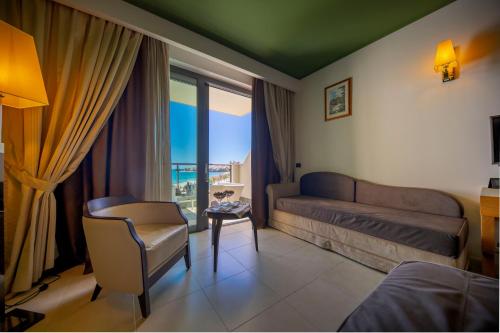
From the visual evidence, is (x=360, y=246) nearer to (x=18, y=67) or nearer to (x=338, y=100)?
(x=338, y=100)

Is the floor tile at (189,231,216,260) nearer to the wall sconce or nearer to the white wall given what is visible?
the white wall

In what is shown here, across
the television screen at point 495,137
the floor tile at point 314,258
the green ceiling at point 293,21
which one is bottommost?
the floor tile at point 314,258

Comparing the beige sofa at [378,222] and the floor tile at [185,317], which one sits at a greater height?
the beige sofa at [378,222]

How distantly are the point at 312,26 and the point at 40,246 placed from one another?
138 inches

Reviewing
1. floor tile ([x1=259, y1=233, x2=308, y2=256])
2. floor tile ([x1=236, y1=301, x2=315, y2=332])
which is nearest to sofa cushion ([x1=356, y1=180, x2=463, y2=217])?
floor tile ([x1=259, y1=233, x2=308, y2=256])

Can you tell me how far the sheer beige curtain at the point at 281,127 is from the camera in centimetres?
321

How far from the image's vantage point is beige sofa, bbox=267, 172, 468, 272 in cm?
147

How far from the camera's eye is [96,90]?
68.4 inches

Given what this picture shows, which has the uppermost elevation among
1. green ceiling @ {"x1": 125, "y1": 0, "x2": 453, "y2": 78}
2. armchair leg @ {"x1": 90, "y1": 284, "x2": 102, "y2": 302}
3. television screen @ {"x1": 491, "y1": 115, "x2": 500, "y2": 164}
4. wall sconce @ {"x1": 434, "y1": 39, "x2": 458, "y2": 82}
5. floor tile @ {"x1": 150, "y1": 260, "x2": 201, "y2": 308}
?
green ceiling @ {"x1": 125, "y1": 0, "x2": 453, "y2": 78}

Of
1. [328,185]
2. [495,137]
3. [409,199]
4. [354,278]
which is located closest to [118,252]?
[354,278]

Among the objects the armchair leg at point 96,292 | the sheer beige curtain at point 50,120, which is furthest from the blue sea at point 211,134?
the armchair leg at point 96,292

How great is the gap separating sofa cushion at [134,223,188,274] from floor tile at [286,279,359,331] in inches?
39.2

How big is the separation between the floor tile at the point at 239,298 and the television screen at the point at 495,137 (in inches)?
88.9

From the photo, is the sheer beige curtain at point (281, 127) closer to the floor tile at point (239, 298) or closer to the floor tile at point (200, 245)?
the floor tile at point (200, 245)
